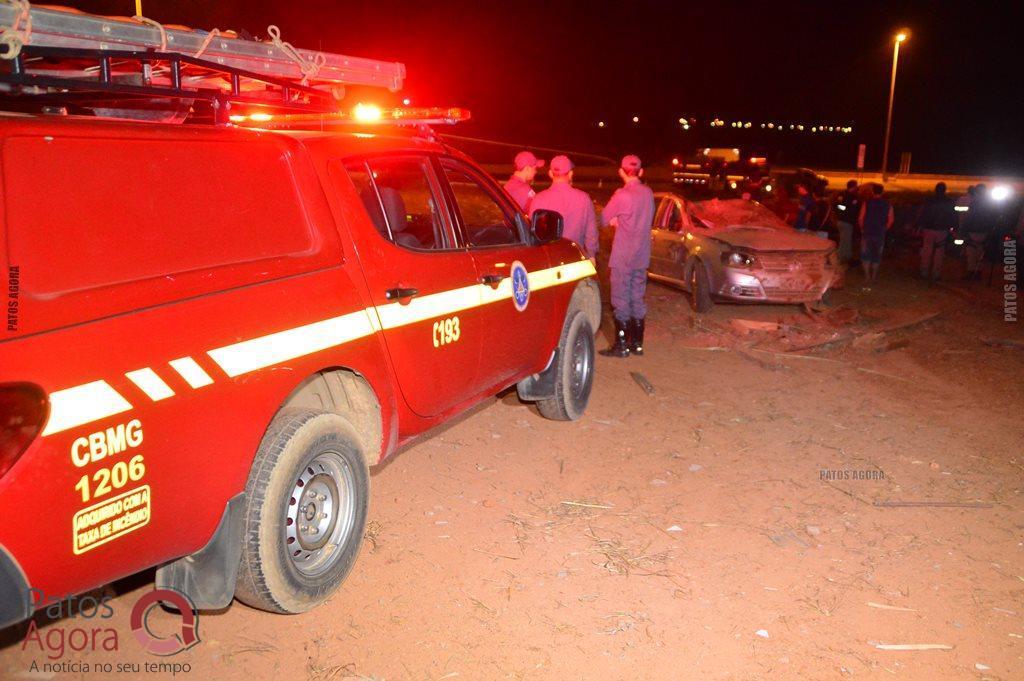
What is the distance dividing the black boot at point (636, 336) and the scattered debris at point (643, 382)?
2.36 ft

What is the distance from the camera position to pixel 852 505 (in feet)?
17.1

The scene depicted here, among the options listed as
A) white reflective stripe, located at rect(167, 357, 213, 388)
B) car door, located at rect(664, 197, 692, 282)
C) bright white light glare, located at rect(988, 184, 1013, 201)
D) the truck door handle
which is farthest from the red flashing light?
bright white light glare, located at rect(988, 184, 1013, 201)

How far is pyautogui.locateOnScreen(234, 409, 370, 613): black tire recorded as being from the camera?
3365 millimetres

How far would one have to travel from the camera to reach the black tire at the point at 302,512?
3365mm

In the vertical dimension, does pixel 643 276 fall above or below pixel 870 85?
below

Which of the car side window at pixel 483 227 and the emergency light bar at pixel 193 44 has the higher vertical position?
the emergency light bar at pixel 193 44

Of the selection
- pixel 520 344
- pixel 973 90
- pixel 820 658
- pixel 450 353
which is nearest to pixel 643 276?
pixel 520 344

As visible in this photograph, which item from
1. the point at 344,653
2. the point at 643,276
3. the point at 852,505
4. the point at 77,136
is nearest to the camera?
the point at 77,136

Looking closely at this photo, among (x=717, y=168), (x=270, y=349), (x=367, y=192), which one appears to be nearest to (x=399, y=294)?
(x=367, y=192)

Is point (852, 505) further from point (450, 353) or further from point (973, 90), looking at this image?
point (973, 90)

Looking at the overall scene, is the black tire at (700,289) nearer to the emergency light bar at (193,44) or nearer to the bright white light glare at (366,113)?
the emergency light bar at (193,44)

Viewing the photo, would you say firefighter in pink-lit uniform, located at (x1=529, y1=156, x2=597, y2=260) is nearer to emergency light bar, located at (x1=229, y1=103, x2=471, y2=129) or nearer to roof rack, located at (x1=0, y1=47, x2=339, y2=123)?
emergency light bar, located at (x1=229, y1=103, x2=471, y2=129)

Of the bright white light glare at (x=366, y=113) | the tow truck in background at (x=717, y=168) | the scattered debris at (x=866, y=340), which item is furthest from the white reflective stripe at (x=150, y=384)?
the tow truck in background at (x=717, y=168)

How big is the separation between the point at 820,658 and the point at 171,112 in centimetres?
359
